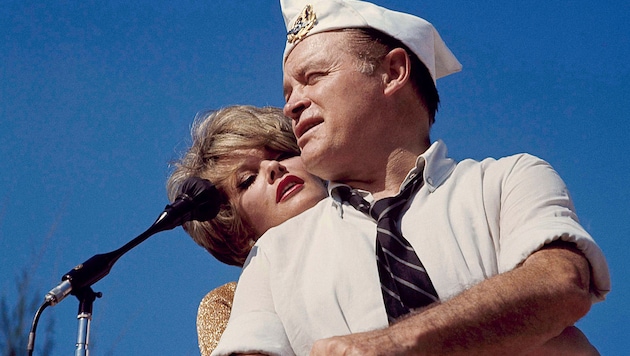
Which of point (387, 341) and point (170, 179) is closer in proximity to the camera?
point (387, 341)

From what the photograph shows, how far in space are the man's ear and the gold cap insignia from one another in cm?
26

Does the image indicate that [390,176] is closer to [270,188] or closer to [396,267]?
[396,267]

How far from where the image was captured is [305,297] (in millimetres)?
2283

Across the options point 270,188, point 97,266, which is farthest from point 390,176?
point 270,188

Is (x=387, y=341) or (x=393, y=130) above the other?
(x=393, y=130)

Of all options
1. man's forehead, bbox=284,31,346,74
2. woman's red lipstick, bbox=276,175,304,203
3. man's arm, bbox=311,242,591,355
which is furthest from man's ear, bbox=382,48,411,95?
man's arm, bbox=311,242,591,355

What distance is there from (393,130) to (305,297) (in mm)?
647

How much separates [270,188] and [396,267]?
1371 millimetres

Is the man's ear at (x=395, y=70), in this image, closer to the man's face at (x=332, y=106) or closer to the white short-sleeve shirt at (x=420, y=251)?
the man's face at (x=332, y=106)

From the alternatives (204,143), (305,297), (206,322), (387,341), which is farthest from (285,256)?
(204,143)

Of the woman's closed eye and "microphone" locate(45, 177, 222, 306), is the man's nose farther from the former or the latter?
the woman's closed eye

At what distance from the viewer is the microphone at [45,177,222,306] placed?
2.65 meters

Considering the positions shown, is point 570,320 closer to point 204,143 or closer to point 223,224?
point 223,224

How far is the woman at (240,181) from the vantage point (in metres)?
3.44
